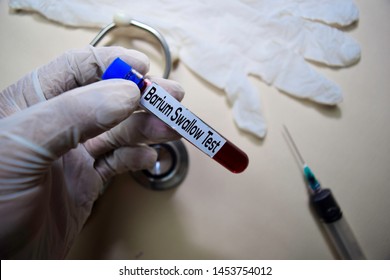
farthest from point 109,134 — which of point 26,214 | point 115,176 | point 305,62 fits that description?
point 305,62

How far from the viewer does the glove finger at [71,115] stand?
0.45m

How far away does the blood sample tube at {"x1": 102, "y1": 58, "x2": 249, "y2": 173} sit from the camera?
480 millimetres

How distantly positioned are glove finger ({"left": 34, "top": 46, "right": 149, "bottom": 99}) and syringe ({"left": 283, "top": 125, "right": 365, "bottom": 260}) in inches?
21.4

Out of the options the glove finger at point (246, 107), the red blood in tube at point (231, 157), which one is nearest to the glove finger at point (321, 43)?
the glove finger at point (246, 107)

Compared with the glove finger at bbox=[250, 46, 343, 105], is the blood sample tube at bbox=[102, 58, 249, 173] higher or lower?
lower

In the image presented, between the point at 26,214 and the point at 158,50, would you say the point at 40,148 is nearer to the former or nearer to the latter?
the point at 26,214

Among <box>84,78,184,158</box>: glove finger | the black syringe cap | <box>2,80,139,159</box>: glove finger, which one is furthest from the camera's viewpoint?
the black syringe cap

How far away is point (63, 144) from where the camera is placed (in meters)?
0.47

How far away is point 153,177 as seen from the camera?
72 centimetres

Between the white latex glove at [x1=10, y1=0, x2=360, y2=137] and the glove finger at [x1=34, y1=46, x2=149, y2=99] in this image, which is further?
the white latex glove at [x1=10, y1=0, x2=360, y2=137]

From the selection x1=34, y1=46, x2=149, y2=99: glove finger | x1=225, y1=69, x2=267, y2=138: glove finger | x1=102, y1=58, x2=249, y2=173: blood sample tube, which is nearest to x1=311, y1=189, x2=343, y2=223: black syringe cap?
x1=225, y1=69, x2=267, y2=138: glove finger

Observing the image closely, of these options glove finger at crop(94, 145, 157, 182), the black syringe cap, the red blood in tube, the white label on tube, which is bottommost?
glove finger at crop(94, 145, 157, 182)

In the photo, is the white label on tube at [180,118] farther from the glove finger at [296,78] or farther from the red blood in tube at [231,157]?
the glove finger at [296,78]

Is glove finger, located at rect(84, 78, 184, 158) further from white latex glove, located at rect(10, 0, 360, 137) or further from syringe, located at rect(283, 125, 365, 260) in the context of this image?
syringe, located at rect(283, 125, 365, 260)
